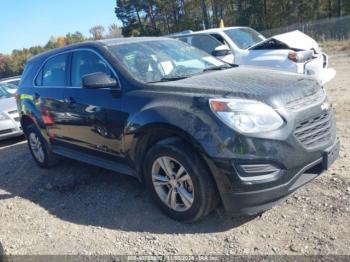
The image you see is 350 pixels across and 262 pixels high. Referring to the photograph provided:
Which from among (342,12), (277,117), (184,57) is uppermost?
(184,57)

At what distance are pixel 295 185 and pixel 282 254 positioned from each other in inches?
23.2

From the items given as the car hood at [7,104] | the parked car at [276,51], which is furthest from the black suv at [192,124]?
the car hood at [7,104]

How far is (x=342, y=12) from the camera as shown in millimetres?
43719

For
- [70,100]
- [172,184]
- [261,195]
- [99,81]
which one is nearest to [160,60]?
[99,81]

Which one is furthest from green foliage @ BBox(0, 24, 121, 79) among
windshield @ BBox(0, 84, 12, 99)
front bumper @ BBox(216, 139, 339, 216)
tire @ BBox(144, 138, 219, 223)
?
front bumper @ BBox(216, 139, 339, 216)

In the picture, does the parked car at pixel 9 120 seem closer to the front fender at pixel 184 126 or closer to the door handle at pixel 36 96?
the door handle at pixel 36 96

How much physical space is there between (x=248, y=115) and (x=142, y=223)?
5.05 feet

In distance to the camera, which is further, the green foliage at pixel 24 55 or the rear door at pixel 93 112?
the green foliage at pixel 24 55

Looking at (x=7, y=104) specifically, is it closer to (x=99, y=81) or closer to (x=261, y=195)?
(x=99, y=81)

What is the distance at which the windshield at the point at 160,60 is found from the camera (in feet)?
14.0

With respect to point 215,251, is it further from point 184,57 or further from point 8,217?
point 8,217

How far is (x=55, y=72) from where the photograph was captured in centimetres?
543

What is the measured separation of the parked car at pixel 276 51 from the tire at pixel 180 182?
4.03m

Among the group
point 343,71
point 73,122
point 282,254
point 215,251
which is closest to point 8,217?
point 73,122
